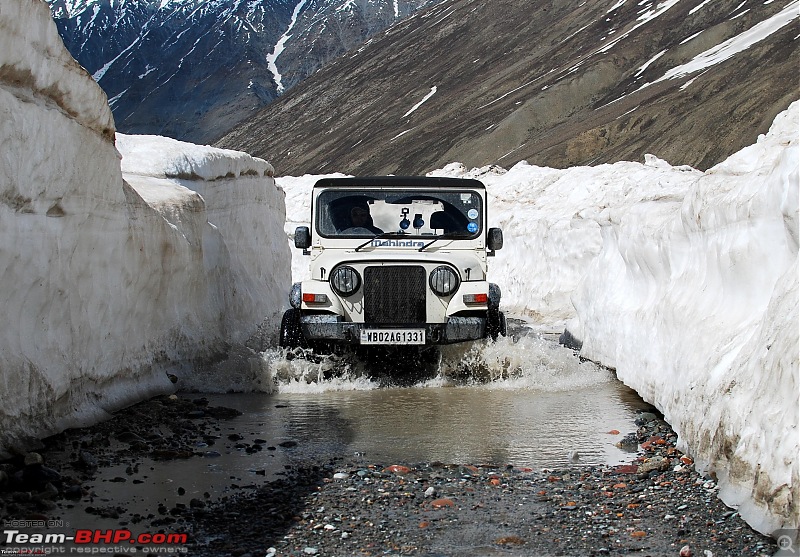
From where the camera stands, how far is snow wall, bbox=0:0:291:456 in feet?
24.6

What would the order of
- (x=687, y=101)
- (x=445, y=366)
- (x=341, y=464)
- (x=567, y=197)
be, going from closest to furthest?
1. (x=341, y=464)
2. (x=445, y=366)
3. (x=567, y=197)
4. (x=687, y=101)

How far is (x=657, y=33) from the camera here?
295 ft

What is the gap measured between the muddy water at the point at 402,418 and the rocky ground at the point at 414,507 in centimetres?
17

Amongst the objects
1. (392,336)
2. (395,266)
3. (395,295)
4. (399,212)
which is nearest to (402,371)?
(392,336)

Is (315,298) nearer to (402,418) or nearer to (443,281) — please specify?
(443,281)

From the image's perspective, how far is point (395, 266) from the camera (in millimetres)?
11352

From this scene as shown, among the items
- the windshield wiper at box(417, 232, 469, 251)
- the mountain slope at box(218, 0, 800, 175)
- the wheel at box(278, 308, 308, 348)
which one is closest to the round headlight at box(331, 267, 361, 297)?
the wheel at box(278, 308, 308, 348)

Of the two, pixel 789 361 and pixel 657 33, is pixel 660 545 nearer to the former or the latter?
pixel 789 361

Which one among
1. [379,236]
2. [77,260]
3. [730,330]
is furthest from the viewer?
[379,236]

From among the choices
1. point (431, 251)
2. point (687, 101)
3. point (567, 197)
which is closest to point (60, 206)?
point (431, 251)

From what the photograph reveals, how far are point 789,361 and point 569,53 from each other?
Result: 9578 cm

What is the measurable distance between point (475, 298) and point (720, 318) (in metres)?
4.11

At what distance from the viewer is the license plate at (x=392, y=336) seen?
11.1 metres

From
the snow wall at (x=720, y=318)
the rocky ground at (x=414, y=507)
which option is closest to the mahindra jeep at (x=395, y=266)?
the snow wall at (x=720, y=318)
